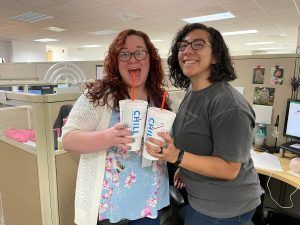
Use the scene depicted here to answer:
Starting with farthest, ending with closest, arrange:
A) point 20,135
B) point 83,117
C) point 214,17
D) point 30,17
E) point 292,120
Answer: point 30,17 → point 214,17 → point 292,120 → point 20,135 → point 83,117

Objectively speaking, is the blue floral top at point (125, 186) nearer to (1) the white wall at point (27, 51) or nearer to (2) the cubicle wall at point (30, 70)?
(2) the cubicle wall at point (30, 70)

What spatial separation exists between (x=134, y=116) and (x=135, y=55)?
12.3 inches

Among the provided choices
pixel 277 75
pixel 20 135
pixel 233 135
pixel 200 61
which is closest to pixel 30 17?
pixel 20 135

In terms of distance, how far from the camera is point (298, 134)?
1738 millimetres

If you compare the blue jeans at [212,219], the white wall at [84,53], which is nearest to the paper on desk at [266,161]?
the blue jeans at [212,219]

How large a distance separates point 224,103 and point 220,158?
0.61 ft

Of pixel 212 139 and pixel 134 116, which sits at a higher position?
pixel 134 116

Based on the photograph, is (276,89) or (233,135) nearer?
(233,135)

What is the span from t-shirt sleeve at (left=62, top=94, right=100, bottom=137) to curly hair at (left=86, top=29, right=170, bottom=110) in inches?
0.9

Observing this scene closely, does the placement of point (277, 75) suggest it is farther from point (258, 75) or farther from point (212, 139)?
point (212, 139)

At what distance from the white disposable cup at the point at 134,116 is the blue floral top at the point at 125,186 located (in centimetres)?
15

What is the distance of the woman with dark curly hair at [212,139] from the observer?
789 mm

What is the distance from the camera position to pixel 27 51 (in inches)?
396

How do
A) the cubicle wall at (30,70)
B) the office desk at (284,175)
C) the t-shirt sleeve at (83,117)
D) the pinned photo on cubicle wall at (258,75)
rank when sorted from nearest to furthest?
the t-shirt sleeve at (83,117) → the office desk at (284,175) → the pinned photo on cubicle wall at (258,75) → the cubicle wall at (30,70)
